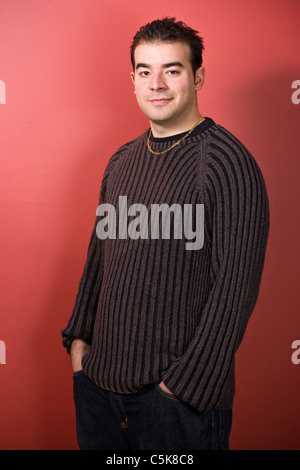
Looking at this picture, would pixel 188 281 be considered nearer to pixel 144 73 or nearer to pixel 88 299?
pixel 88 299

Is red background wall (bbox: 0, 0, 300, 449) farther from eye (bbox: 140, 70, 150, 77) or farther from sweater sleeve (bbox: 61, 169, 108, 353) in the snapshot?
eye (bbox: 140, 70, 150, 77)

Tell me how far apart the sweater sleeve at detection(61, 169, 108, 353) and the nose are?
1.09ft

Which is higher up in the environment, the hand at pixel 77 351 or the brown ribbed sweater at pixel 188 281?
the brown ribbed sweater at pixel 188 281

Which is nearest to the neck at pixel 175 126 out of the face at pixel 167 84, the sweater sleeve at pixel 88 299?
the face at pixel 167 84

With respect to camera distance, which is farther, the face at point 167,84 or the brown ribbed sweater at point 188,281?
the face at point 167,84

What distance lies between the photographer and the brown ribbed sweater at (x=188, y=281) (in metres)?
1.15

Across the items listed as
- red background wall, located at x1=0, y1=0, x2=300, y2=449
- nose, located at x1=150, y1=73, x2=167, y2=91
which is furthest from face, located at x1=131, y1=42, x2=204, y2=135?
red background wall, located at x1=0, y1=0, x2=300, y2=449

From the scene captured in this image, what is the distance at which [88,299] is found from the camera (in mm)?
1530

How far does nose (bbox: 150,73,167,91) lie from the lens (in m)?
1.29

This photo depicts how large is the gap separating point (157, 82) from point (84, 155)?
70cm

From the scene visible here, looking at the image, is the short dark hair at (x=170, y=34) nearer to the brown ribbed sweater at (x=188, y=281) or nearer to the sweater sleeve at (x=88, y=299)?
the brown ribbed sweater at (x=188, y=281)

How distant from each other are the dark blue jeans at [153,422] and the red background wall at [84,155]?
0.70 metres
